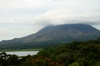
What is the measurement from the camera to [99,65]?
40.4 meters

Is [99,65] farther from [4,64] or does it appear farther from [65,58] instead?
[4,64]

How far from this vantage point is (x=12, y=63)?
43156mm

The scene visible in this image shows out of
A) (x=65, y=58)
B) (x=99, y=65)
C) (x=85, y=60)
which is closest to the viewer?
(x=99, y=65)

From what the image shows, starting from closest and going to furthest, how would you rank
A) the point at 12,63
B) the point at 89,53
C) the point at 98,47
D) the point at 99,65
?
the point at 99,65 → the point at 12,63 → the point at 89,53 → the point at 98,47

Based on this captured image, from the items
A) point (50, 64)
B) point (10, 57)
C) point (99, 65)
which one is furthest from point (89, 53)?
point (50, 64)

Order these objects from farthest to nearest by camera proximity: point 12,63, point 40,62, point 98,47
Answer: point 98,47
point 12,63
point 40,62

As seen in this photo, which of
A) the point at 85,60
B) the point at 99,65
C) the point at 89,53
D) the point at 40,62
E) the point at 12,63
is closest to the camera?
the point at 40,62

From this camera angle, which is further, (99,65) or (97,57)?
(97,57)

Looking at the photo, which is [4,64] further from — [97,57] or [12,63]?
[97,57]

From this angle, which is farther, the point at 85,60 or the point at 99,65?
the point at 85,60

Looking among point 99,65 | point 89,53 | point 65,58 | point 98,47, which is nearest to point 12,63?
point 65,58

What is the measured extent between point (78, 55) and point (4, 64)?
16.1m

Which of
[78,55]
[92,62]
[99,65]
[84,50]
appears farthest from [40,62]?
[84,50]

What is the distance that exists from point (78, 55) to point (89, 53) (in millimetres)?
3486
